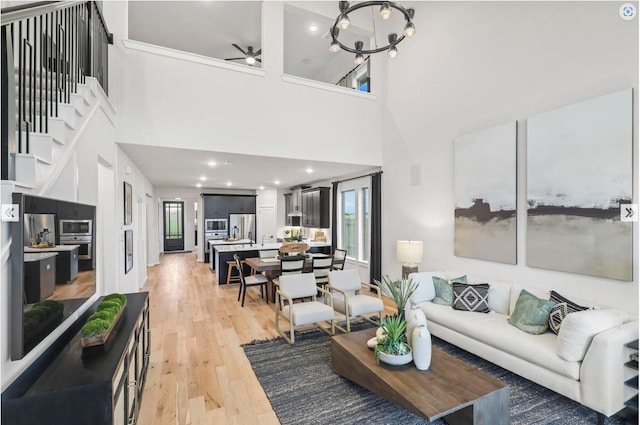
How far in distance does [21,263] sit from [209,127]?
134 inches

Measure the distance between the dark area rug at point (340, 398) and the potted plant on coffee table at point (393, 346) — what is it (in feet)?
1.43

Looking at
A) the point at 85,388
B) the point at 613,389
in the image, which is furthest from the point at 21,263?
the point at 613,389

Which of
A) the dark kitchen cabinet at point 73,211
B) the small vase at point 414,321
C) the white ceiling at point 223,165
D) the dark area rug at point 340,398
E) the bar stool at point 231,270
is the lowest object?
the dark area rug at point 340,398

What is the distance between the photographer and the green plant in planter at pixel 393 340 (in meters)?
2.38

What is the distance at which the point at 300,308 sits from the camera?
374 centimetres

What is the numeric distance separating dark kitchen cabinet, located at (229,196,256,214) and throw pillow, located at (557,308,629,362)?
9.63 metres

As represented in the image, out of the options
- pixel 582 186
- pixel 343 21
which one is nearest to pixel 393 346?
pixel 582 186

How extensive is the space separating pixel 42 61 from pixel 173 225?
10878 millimetres

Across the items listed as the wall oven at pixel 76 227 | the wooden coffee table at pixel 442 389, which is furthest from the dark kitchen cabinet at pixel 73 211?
the wooden coffee table at pixel 442 389

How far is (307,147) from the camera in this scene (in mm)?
5293

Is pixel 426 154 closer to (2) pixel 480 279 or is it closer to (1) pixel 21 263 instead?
(2) pixel 480 279

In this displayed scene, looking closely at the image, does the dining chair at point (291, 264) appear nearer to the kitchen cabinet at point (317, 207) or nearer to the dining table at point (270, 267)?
the dining table at point (270, 267)

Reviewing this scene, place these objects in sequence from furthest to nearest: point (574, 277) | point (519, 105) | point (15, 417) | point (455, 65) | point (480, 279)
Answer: point (455, 65) → point (480, 279) → point (519, 105) → point (574, 277) → point (15, 417)

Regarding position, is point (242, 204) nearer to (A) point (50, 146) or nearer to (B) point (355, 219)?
(B) point (355, 219)
